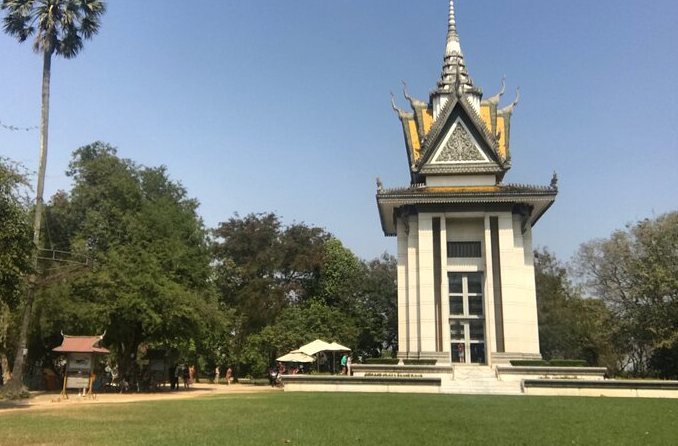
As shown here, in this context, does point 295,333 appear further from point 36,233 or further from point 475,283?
point 36,233

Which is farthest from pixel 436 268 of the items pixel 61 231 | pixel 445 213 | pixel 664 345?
pixel 61 231

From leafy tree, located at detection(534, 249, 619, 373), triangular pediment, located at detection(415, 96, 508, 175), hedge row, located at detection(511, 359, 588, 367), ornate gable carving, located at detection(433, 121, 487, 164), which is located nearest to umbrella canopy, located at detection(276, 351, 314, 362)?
hedge row, located at detection(511, 359, 588, 367)

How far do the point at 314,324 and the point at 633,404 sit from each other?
26.9 metres

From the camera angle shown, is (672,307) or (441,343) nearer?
(441,343)

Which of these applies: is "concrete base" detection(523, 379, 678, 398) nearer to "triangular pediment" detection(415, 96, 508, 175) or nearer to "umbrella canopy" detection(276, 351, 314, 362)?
"umbrella canopy" detection(276, 351, 314, 362)

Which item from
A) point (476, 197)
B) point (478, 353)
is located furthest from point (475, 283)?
point (476, 197)

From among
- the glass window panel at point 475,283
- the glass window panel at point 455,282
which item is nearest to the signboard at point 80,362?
the glass window panel at point 455,282

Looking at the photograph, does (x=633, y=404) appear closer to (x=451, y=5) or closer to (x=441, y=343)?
(x=441, y=343)

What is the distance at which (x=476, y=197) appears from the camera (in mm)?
34375

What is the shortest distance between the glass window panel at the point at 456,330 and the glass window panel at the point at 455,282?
1.86 m

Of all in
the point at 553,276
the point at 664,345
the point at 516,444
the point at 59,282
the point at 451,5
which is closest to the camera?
the point at 516,444

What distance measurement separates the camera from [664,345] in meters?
36.6

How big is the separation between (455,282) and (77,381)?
21.0 m

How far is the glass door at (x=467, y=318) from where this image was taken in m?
34.3
